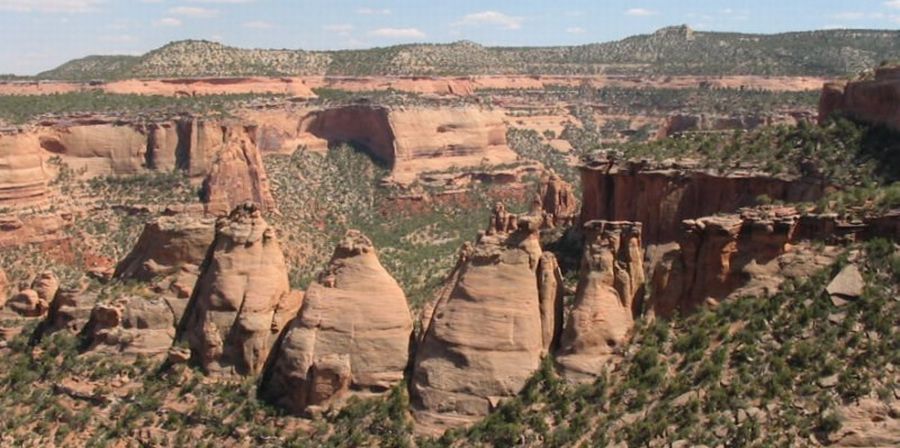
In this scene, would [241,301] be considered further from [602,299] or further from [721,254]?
[721,254]

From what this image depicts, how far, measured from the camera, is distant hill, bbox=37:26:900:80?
125875 mm

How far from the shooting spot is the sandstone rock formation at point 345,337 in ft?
109

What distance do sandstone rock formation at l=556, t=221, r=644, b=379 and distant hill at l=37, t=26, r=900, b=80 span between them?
89843 mm

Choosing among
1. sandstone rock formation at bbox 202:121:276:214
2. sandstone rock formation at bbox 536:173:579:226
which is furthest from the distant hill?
sandstone rock formation at bbox 536:173:579:226

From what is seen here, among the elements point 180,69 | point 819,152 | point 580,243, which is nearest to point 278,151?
point 180,69

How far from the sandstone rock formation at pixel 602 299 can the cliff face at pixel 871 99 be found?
14.1 meters

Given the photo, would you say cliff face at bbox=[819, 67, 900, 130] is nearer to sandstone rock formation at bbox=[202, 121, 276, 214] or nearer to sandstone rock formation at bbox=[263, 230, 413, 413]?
sandstone rock formation at bbox=[263, 230, 413, 413]

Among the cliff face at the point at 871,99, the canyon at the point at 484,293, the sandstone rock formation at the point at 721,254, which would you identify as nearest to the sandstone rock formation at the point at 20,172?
the canyon at the point at 484,293

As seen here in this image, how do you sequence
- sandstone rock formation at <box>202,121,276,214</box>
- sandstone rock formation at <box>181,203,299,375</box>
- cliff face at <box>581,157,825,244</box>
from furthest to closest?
1. sandstone rock formation at <box>202,121,276,214</box>
2. cliff face at <box>581,157,825,244</box>
3. sandstone rock formation at <box>181,203,299,375</box>

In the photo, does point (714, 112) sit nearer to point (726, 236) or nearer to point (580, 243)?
point (580, 243)

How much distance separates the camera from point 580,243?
46.0 meters

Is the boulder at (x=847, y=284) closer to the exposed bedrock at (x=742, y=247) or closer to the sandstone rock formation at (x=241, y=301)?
the exposed bedrock at (x=742, y=247)

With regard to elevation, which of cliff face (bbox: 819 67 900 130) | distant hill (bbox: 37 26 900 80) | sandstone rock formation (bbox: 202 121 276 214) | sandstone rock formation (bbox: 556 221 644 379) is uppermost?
cliff face (bbox: 819 67 900 130)

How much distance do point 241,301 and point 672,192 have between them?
1652 cm
